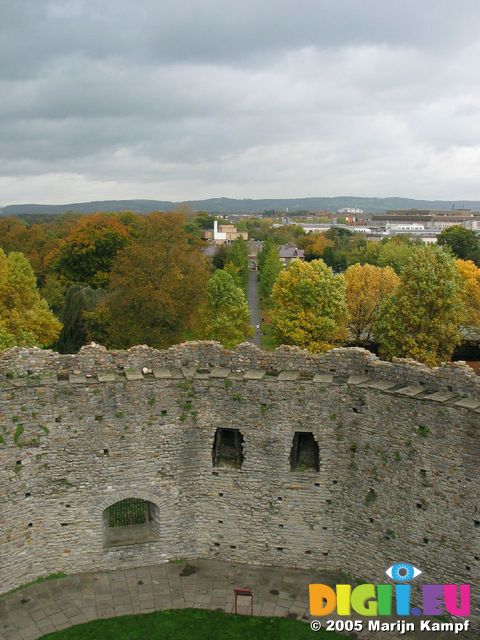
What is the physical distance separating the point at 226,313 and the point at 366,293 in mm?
Answer: 10827

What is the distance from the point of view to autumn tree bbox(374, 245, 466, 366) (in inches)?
1280

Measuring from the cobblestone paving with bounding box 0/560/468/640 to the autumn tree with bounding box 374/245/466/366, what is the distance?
19.8 m

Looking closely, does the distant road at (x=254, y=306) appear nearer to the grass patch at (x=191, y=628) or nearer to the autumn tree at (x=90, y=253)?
the autumn tree at (x=90, y=253)

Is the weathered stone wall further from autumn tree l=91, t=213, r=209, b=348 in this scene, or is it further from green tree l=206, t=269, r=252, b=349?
green tree l=206, t=269, r=252, b=349

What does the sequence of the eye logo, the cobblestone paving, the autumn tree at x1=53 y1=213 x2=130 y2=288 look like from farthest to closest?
the autumn tree at x1=53 y1=213 x2=130 y2=288 < the eye logo < the cobblestone paving

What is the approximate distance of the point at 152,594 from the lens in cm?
1491

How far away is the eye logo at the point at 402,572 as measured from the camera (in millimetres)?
14302

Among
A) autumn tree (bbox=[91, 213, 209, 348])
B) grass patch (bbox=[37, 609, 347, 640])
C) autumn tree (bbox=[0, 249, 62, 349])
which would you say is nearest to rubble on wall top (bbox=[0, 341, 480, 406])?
grass patch (bbox=[37, 609, 347, 640])

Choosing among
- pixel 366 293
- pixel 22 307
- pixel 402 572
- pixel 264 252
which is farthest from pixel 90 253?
pixel 402 572

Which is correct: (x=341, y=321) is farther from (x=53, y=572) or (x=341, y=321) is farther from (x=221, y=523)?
(x=53, y=572)

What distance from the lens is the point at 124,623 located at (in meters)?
13.8

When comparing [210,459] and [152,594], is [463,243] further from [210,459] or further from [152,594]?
[152,594]

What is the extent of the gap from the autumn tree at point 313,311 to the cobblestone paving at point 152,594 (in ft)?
67.5

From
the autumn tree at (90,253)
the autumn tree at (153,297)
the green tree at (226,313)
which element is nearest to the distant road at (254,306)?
the green tree at (226,313)
